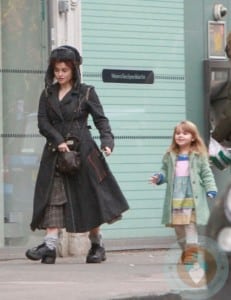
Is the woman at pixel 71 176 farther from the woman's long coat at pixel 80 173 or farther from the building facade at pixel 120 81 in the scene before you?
the building facade at pixel 120 81

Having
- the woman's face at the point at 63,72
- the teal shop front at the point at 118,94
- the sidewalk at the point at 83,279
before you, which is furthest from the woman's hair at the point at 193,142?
the teal shop front at the point at 118,94

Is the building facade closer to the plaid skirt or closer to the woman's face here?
the woman's face

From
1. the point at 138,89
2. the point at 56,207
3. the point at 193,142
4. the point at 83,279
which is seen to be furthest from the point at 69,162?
the point at 138,89

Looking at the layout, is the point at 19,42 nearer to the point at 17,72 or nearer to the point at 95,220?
the point at 17,72

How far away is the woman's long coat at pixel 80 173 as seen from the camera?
9.21 meters

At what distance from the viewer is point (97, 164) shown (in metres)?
9.27

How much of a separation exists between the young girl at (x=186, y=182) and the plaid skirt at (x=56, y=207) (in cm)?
99

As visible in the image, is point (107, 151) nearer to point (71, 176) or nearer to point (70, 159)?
point (70, 159)

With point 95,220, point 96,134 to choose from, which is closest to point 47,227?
point 95,220

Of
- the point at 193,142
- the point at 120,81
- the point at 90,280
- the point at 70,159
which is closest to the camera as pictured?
the point at 90,280

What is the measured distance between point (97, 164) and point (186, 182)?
1.02 meters

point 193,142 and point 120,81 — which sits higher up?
point 120,81

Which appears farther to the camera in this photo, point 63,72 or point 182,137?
point 182,137

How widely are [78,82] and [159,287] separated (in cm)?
256
